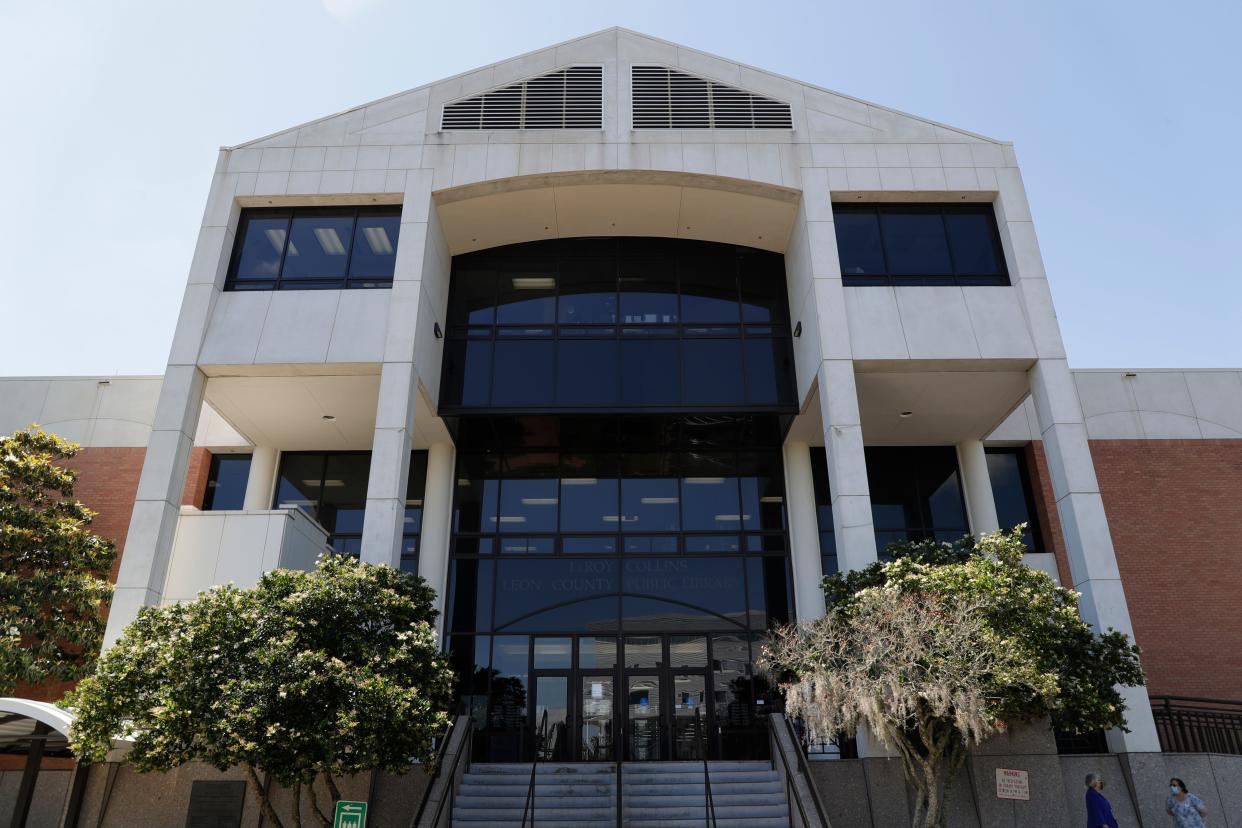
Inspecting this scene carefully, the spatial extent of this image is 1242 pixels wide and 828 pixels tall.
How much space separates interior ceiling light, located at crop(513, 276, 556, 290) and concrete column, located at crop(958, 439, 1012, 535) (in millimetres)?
10731

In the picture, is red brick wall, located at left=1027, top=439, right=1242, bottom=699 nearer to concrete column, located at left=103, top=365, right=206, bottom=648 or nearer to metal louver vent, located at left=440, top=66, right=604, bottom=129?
metal louver vent, located at left=440, top=66, right=604, bottom=129

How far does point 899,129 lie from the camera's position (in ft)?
61.7

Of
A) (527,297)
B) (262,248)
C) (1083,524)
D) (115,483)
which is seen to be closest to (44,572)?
(115,483)

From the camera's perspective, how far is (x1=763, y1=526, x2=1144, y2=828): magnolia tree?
36.7 ft

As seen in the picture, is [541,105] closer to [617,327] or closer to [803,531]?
[617,327]

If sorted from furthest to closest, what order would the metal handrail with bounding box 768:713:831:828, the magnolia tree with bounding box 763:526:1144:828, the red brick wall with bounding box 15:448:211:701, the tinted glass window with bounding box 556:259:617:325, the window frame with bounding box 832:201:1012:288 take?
the red brick wall with bounding box 15:448:211:701 < the tinted glass window with bounding box 556:259:617:325 < the window frame with bounding box 832:201:1012:288 < the metal handrail with bounding box 768:713:831:828 < the magnolia tree with bounding box 763:526:1144:828

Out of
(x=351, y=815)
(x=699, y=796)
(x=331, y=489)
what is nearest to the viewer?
(x=351, y=815)

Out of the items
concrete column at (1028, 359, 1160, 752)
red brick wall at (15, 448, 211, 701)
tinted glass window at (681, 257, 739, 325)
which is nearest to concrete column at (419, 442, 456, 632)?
red brick wall at (15, 448, 211, 701)

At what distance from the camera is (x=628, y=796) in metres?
14.2

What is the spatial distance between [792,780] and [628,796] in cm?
297

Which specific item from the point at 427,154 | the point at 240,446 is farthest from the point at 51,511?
the point at 427,154

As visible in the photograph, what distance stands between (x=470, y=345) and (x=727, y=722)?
9862mm

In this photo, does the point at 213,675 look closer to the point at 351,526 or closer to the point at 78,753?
the point at 78,753

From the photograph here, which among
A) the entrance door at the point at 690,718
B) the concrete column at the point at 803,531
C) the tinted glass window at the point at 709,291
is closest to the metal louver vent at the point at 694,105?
the tinted glass window at the point at 709,291
